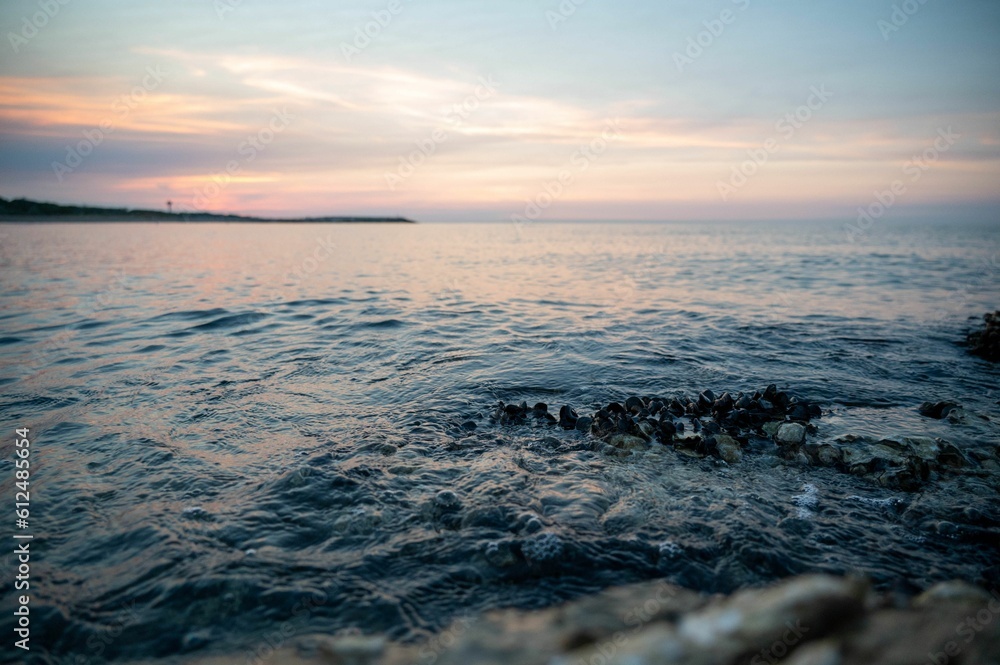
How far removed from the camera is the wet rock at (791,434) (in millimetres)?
7386

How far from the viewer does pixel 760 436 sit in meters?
7.75

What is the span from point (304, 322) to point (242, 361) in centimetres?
512

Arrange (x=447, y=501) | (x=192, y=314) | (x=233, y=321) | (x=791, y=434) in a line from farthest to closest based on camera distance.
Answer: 1. (x=192, y=314)
2. (x=233, y=321)
3. (x=791, y=434)
4. (x=447, y=501)

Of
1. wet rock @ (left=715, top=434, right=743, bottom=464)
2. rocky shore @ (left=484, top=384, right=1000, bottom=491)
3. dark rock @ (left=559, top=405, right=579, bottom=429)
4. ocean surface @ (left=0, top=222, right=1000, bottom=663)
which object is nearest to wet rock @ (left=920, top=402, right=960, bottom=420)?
rocky shore @ (left=484, top=384, right=1000, bottom=491)

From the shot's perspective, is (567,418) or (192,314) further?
(192,314)

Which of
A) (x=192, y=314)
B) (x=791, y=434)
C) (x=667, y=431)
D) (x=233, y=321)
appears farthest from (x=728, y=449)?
(x=192, y=314)

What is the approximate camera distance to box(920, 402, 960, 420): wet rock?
8648 millimetres

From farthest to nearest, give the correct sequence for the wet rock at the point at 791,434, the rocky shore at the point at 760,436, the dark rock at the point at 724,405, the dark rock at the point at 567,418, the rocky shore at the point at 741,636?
the dark rock at the point at 724,405, the dark rock at the point at 567,418, the wet rock at the point at 791,434, the rocky shore at the point at 760,436, the rocky shore at the point at 741,636

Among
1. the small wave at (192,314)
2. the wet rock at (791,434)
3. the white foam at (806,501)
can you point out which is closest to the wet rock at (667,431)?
the wet rock at (791,434)

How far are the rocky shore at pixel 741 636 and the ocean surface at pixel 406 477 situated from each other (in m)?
0.29

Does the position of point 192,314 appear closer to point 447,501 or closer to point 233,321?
point 233,321

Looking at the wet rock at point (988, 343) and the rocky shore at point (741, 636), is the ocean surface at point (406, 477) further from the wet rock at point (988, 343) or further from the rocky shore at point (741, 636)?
the wet rock at point (988, 343)

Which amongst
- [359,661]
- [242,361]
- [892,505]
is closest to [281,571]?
[359,661]

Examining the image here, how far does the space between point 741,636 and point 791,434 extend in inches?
209
